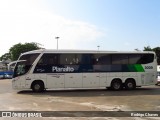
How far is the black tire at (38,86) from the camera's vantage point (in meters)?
24.0

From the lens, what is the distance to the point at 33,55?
2378 cm

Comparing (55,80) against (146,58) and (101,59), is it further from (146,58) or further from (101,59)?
(146,58)

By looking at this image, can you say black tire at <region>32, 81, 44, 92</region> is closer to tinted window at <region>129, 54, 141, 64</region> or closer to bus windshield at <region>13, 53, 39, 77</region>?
bus windshield at <region>13, 53, 39, 77</region>

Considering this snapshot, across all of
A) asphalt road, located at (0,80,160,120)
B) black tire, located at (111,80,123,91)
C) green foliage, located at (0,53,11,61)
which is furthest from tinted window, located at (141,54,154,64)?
green foliage, located at (0,53,11,61)

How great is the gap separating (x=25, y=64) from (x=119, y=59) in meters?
7.17

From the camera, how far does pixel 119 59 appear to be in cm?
2544

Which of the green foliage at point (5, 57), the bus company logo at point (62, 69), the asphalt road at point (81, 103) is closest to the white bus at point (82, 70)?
the bus company logo at point (62, 69)

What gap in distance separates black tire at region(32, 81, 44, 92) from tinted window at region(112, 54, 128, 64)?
5747 millimetres

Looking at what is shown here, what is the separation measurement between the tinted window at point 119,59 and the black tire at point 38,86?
575 cm

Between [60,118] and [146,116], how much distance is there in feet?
10.4

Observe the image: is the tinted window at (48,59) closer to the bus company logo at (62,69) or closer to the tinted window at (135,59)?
the bus company logo at (62,69)

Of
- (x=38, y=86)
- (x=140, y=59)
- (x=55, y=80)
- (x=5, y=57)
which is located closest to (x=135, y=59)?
(x=140, y=59)

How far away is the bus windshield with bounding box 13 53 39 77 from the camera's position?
2380 centimetres

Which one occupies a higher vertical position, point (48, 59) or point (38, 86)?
point (48, 59)
